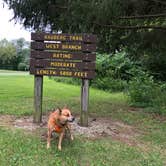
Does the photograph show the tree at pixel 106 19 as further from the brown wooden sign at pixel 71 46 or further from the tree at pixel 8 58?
the tree at pixel 8 58

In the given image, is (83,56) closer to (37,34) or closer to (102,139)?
(37,34)

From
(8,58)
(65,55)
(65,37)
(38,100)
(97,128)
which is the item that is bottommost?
(97,128)

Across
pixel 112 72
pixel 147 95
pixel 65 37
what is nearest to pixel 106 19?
pixel 65 37

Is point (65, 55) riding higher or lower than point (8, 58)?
higher

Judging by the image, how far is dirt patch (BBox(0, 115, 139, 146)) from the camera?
7559mm

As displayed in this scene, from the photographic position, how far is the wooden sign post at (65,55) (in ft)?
26.3

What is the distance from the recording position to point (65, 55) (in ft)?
26.3

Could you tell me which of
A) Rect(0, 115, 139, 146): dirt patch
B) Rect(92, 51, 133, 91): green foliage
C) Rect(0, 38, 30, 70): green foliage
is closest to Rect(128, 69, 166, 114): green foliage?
Rect(0, 115, 139, 146): dirt patch

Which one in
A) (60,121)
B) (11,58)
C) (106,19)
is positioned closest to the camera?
(60,121)

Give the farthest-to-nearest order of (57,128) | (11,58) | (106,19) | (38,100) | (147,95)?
(11,58)
(147,95)
(106,19)
(38,100)
(57,128)

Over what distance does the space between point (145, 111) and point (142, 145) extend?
4.44 m

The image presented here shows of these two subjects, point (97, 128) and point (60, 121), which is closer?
point (60, 121)

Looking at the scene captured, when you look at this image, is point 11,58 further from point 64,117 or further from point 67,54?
point 64,117

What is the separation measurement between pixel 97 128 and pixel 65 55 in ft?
5.29
